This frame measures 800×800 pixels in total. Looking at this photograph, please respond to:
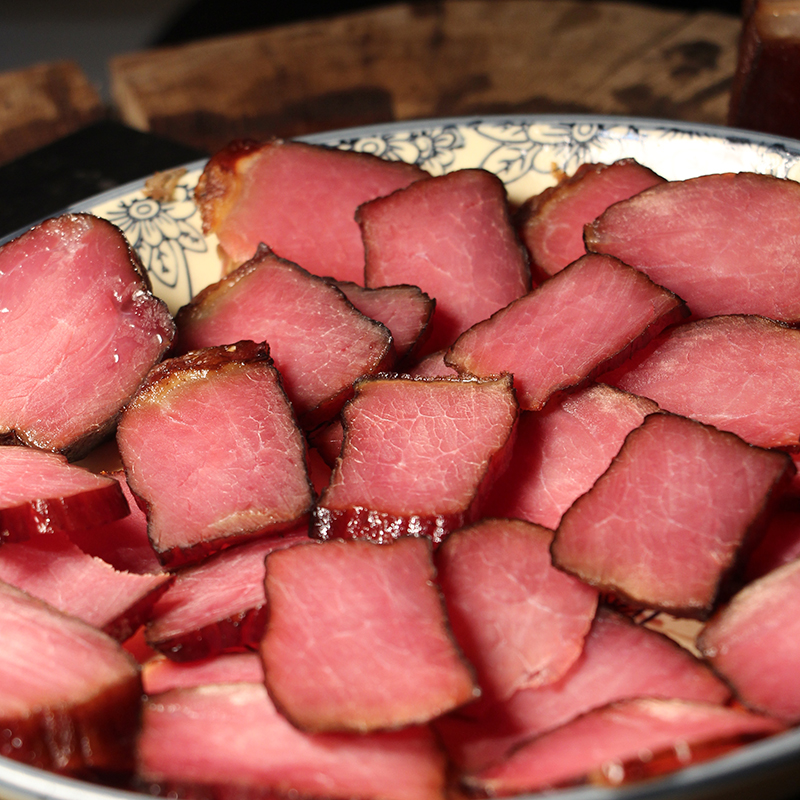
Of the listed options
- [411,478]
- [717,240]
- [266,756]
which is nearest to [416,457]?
[411,478]

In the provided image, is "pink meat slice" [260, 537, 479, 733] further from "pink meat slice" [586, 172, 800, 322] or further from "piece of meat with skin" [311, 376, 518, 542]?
"pink meat slice" [586, 172, 800, 322]

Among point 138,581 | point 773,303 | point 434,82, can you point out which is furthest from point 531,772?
point 434,82

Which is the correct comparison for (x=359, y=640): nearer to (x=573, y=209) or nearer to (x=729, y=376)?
(x=729, y=376)

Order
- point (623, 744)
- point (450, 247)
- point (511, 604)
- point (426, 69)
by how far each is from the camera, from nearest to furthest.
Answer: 1. point (623, 744)
2. point (511, 604)
3. point (450, 247)
4. point (426, 69)

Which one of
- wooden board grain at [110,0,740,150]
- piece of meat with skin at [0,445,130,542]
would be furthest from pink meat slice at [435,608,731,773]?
wooden board grain at [110,0,740,150]

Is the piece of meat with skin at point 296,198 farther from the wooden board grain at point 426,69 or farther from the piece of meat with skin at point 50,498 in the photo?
the wooden board grain at point 426,69

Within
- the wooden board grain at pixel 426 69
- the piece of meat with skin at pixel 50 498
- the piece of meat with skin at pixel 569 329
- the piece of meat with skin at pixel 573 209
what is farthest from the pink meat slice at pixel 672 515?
the wooden board grain at pixel 426 69
